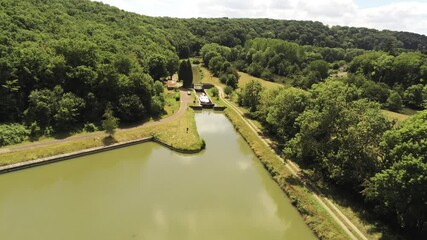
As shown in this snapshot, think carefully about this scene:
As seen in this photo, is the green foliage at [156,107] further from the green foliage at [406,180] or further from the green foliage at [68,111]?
the green foliage at [406,180]

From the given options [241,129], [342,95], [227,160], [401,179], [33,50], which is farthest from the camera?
[241,129]

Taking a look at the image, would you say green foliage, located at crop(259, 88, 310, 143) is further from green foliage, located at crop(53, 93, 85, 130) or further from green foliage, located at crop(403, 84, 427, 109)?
green foliage, located at crop(403, 84, 427, 109)

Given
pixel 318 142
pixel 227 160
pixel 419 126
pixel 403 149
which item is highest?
pixel 419 126

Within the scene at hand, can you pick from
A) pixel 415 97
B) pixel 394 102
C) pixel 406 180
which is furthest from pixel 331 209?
pixel 415 97

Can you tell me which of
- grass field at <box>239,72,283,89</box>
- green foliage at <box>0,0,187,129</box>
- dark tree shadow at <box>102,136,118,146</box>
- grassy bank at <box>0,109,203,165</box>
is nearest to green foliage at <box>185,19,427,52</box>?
grass field at <box>239,72,283,89</box>

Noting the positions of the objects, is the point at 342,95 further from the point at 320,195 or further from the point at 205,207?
the point at 205,207

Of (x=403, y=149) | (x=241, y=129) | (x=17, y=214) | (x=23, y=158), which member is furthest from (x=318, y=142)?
(x=23, y=158)

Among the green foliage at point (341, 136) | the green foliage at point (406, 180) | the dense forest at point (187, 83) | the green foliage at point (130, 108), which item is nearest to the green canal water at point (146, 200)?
the green foliage at point (341, 136)
